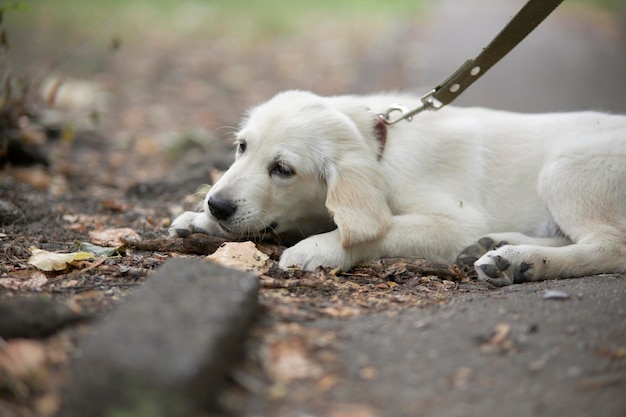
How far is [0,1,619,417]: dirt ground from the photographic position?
2.22 metres

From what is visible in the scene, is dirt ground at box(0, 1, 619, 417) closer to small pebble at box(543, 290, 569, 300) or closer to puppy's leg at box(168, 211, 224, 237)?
puppy's leg at box(168, 211, 224, 237)

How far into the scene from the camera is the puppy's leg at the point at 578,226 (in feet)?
11.6

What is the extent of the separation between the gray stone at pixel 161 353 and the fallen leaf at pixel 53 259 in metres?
1.11

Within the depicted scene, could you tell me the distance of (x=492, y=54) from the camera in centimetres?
374

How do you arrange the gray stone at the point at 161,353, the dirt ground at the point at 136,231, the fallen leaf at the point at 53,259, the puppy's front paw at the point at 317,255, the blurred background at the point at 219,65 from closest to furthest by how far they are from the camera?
the gray stone at the point at 161,353 < the dirt ground at the point at 136,231 < the fallen leaf at the point at 53,259 < the puppy's front paw at the point at 317,255 < the blurred background at the point at 219,65

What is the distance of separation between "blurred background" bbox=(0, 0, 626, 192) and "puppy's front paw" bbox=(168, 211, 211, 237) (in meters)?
1.75

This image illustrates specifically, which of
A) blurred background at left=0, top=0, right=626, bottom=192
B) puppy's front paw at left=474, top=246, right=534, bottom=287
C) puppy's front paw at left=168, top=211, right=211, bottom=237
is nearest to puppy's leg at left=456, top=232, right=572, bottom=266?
puppy's front paw at left=474, top=246, right=534, bottom=287

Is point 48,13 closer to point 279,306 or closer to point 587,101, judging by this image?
point 587,101

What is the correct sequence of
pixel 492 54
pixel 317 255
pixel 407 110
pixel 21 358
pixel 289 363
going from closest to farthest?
1. pixel 21 358
2. pixel 289 363
3. pixel 317 255
4. pixel 492 54
5. pixel 407 110

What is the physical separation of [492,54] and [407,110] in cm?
65

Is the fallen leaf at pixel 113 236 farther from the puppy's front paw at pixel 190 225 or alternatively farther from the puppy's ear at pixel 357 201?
the puppy's ear at pixel 357 201

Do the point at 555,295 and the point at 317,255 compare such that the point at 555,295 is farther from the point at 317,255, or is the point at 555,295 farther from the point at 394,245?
the point at 317,255

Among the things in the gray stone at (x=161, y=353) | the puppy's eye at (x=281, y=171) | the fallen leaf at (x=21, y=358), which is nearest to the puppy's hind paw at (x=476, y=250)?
the puppy's eye at (x=281, y=171)

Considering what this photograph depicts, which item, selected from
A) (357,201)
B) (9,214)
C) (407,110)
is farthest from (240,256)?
(9,214)
